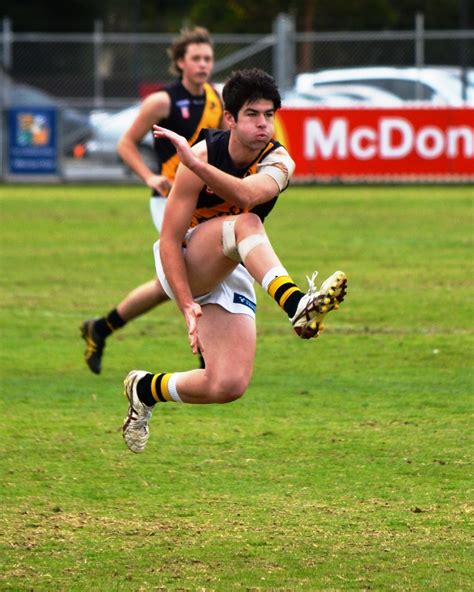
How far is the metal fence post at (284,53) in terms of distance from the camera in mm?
24906

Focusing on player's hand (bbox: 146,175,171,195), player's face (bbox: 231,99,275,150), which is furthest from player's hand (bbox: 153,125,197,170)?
player's hand (bbox: 146,175,171,195)

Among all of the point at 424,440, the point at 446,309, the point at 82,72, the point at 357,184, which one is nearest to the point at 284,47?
the point at 357,184

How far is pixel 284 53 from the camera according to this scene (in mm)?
25109

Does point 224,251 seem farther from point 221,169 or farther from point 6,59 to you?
point 6,59

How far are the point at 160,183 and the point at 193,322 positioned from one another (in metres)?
2.81

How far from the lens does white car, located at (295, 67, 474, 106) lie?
24.7 m

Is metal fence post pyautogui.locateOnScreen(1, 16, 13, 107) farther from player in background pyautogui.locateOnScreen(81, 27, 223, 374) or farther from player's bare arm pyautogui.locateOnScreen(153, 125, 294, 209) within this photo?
player's bare arm pyautogui.locateOnScreen(153, 125, 294, 209)

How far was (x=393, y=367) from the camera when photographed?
9.05m

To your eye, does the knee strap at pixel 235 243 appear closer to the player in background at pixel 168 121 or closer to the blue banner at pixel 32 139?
the player in background at pixel 168 121

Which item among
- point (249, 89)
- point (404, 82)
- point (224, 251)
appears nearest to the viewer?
point (249, 89)

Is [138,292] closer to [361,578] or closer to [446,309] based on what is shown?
[446,309]

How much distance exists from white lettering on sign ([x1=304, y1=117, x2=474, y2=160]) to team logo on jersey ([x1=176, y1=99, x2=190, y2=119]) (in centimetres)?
1480

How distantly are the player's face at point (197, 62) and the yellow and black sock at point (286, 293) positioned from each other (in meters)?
3.37

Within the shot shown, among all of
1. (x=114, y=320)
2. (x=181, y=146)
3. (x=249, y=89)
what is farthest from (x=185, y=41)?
(x=181, y=146)
